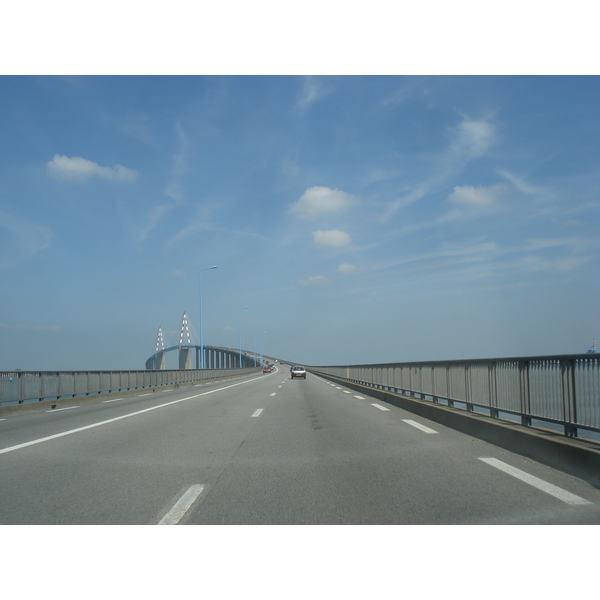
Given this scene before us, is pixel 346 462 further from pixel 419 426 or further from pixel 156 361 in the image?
pixel 156 361

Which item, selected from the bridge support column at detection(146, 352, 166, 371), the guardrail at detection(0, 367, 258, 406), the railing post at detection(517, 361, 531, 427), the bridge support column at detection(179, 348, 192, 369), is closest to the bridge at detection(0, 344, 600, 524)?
the railing post at detection(517, 361, 531, 427)

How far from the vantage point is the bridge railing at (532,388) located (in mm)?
7406

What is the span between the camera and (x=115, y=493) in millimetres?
6223

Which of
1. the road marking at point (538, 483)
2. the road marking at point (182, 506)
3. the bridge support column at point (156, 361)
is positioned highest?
the bridge support column at point (156, 361)

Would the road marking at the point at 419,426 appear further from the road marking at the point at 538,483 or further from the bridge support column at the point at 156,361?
the bridge support column at the point at 156,361

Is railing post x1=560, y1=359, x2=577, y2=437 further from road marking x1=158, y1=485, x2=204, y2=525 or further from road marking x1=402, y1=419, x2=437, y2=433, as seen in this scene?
road marking x1=158, y1=485, x2=204, y2=525

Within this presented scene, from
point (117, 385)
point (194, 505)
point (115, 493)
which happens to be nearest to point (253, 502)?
point (194, 505)

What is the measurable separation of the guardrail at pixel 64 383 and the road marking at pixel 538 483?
15.2m

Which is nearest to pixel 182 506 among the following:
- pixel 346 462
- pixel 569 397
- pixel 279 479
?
pixel 279 479

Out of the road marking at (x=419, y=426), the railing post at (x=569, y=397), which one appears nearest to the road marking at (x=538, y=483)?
the railing post at (x=569, y=397)

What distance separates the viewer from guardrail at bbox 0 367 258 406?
61.0 feet

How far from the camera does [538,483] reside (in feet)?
21.2
